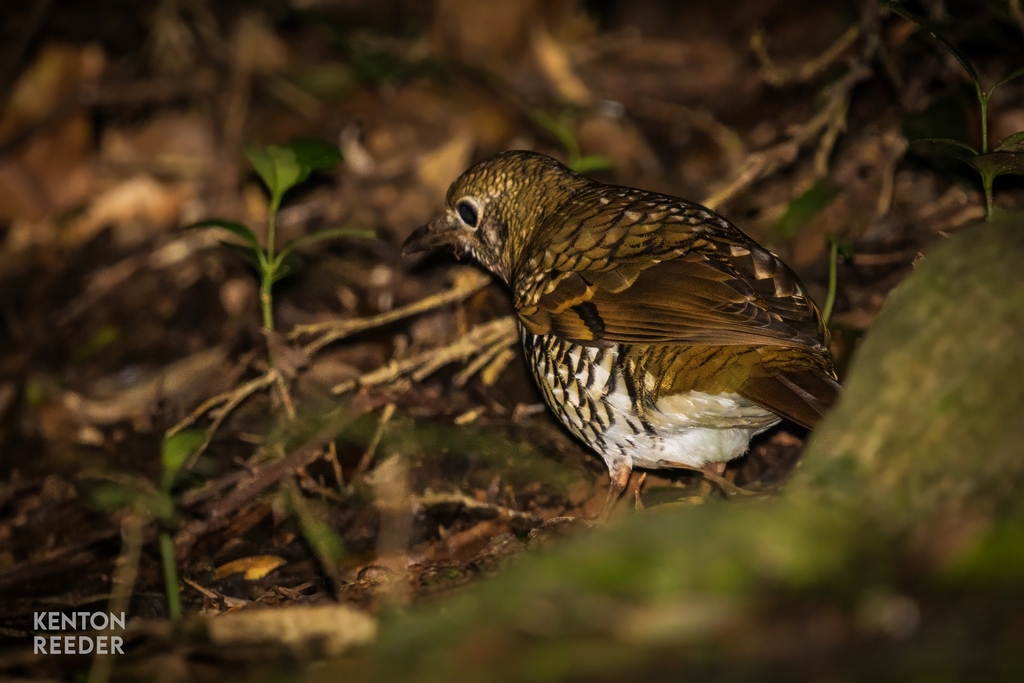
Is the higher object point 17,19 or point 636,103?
point 17,19

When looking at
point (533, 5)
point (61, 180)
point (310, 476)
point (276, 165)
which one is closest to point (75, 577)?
point (310, 476)

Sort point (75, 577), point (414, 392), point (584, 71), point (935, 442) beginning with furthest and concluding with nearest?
1. point (584, 71)
2. point (414, 392)
3. point (75, 577)
4. point (935, 442)

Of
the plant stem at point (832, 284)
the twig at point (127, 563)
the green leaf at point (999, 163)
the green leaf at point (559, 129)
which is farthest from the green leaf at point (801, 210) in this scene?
the twig at point (127, 563)

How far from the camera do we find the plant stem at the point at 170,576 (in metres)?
3.27

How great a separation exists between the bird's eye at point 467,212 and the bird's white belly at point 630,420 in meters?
1.12

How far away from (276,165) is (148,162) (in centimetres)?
317

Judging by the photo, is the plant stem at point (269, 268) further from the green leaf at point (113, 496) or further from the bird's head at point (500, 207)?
the green leaf at point (113, 496)

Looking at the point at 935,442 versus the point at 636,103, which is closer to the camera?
the point at 935,442

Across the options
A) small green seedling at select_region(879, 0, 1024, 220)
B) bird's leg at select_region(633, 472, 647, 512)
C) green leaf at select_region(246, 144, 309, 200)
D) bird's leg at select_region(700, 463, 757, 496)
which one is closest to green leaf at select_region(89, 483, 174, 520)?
green leaf at select_region(246, 144, 309, 200)

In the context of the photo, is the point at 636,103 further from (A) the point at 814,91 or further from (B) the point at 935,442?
(B) the point at 935,442

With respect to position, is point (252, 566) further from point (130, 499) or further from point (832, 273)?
point (832, 273)

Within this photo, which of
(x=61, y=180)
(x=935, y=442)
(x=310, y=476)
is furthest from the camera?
(x=61, y=180)

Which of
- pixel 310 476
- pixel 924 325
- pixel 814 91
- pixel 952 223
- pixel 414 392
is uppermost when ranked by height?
pixel 814 91

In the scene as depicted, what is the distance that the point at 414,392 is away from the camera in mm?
4379
